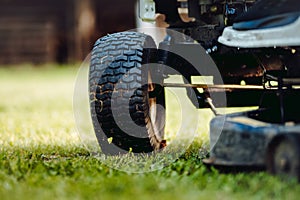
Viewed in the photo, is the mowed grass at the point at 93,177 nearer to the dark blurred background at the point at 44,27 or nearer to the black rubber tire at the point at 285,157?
the black rubber tire at the point at 285,157

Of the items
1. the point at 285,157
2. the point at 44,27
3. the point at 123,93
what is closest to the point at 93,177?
the point at 123,93

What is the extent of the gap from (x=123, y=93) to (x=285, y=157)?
123 centimetres

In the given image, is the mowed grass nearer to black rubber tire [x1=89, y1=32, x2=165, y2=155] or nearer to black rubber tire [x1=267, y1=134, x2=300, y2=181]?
black rubber tire [x1=267, y1=134, x2=300, y2=181]

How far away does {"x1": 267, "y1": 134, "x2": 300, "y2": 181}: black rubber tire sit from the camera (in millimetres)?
3133

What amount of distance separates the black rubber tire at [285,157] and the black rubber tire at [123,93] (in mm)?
1073

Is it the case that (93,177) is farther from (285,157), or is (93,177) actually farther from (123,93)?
(285,157)

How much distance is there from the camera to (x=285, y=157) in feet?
10.5

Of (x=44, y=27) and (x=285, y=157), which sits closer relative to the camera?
(x=285, y=157)

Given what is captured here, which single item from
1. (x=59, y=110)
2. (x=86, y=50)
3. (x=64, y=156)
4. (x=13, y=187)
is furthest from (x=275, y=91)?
(x=86, y=50)

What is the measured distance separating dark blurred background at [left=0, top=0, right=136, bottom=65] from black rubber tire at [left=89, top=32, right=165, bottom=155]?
16.6 m

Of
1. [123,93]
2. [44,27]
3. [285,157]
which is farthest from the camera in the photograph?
[44,27]

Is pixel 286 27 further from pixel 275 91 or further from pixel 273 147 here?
pixel 275 91

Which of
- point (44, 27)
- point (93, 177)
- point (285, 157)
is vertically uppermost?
point (285, 157)

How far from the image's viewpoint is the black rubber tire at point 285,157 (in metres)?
3.13
